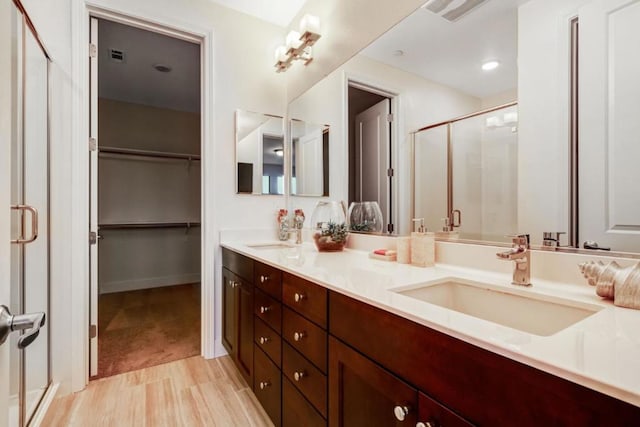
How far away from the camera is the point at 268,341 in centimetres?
139

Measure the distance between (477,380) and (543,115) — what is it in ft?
2.91

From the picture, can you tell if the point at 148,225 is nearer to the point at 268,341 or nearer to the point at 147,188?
the point at 147,188

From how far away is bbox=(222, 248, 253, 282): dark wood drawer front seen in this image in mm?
1621

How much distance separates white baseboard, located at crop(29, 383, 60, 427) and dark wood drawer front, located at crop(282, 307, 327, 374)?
1.35 meters

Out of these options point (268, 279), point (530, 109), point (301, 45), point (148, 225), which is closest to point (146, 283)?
point (148, 225)

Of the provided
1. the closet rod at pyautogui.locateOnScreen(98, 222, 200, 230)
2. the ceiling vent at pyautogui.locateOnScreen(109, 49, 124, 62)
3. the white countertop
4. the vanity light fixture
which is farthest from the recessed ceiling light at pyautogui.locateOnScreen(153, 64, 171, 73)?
the white countertop

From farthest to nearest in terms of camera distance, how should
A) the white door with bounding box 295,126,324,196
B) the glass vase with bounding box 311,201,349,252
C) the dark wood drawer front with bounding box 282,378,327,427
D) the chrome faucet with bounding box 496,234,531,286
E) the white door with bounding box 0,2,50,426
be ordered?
the white door with bounding box 295,126,324,196
the glass vase with bounding box 311,201,349,252
the white door with bounding box 0,2,50,426
the dark wood drawer front with bounding box 282,378,327,427
the chrome faucet with bounding box 496,234,531,286

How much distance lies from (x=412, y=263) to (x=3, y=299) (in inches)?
49.9

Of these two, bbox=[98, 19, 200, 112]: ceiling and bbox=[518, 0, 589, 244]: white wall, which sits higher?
bbox=[98, 19, 200, 112]: ceiling

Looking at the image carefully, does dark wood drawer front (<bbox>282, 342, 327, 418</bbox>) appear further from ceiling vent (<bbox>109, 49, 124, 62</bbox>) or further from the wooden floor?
ceiling vent (<bbox>109, 49, 124, 62</bbox>)

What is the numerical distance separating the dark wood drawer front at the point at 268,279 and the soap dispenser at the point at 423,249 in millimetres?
590

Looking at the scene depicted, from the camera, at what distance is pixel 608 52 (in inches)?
33.3

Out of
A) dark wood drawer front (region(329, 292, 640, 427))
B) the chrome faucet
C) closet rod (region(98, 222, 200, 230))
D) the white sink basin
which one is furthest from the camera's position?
closet rod (region(98, 222, 200, 230))

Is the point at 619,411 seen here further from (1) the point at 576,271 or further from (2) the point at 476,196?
(2) the point at 476,196
